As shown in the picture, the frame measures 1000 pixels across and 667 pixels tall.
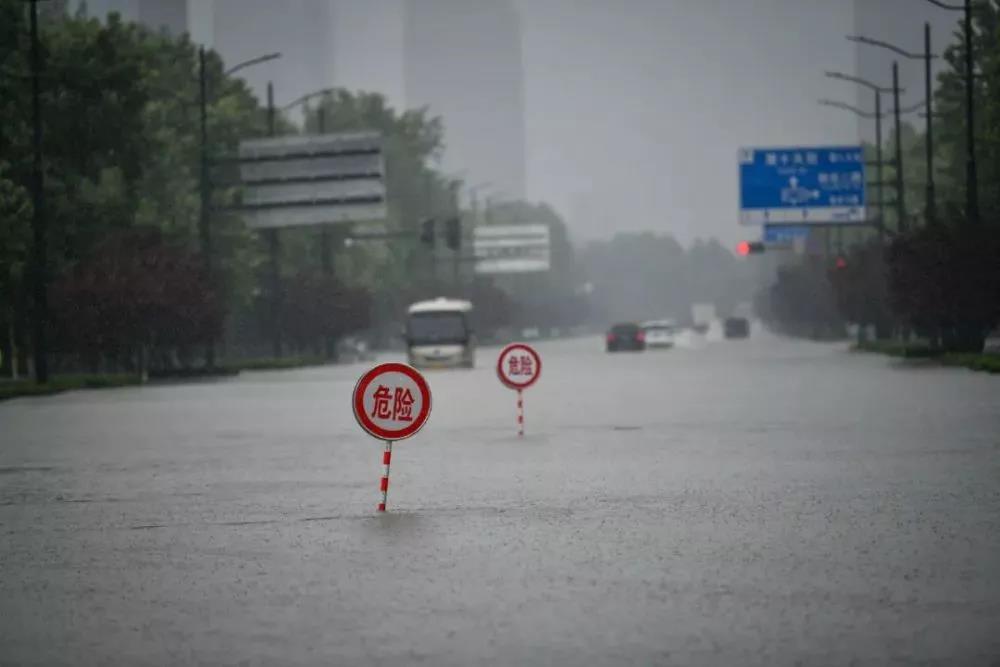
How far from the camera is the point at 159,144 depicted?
65438mm

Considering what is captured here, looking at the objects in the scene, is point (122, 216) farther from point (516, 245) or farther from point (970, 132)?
point (516, 245)

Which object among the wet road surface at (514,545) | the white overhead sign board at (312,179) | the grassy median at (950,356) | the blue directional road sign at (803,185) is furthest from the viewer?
the blue directional road sign at (803,185)

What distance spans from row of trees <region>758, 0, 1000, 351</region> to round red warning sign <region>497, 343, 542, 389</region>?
28.9m

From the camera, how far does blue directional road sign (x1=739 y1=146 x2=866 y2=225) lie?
66.4 meters

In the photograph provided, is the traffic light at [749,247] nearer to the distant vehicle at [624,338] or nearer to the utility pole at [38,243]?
the distant vehicle at [624,338]

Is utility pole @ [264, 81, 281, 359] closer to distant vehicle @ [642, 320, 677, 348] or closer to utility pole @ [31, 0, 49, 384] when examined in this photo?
utility pole @ [31, 0, 49, 384]

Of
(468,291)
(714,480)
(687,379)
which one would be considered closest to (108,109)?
(687,379)

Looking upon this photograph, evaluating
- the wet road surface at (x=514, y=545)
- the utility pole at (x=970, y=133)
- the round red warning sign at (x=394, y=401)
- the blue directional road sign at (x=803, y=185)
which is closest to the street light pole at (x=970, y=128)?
the utility pole at (x=970, y=133)

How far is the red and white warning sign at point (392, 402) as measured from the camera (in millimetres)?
15258

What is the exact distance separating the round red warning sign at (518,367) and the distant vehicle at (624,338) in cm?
6168

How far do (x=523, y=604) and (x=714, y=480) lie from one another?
7736mm

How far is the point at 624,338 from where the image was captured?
88562 millimetres

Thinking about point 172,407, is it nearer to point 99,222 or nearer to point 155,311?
point 155,311

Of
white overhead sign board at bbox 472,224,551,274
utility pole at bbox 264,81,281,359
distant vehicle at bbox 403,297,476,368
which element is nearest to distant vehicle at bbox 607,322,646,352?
utility pole at bbox 264,81,281,359
